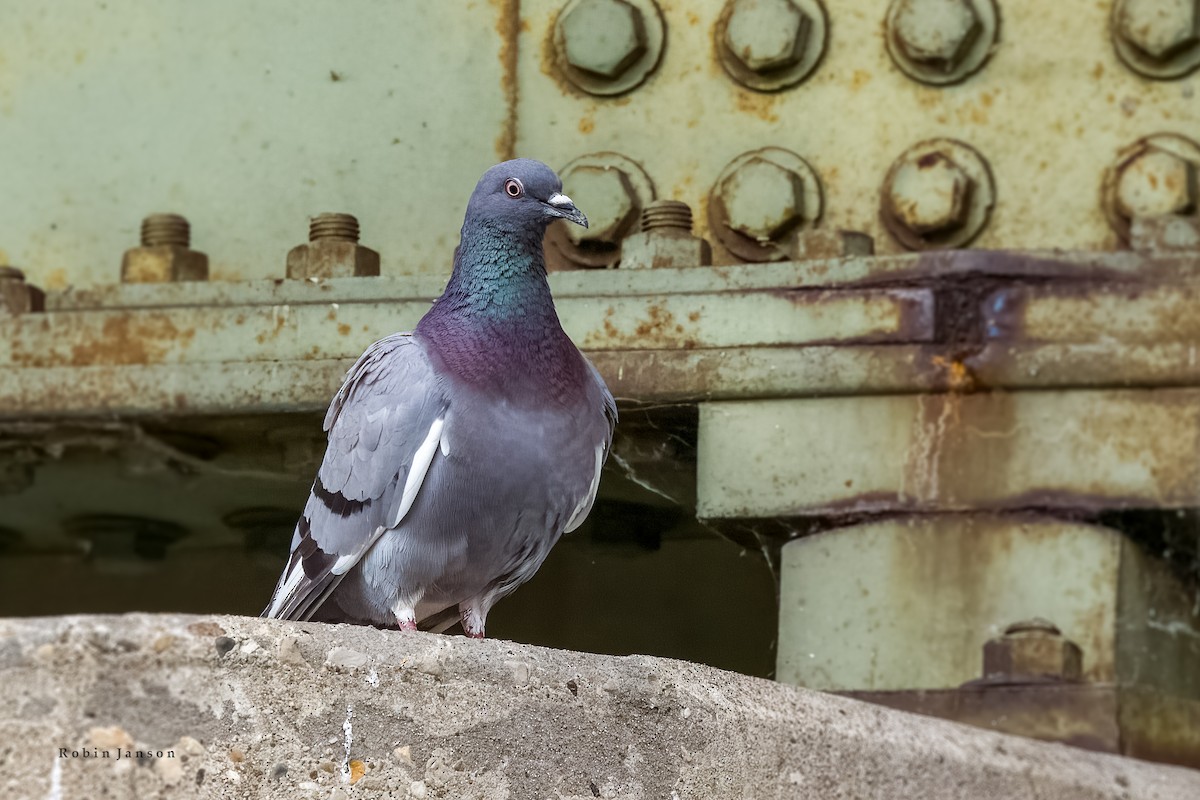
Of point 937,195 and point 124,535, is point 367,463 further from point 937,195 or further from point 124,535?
point 124,535

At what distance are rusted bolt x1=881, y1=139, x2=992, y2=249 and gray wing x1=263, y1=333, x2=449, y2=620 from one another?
1.20m

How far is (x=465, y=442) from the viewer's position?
12.2ft

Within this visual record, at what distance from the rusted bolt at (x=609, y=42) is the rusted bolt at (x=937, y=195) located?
2.10 feet

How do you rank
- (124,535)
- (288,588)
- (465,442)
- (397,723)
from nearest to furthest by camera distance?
1. (397,723)
2. (465,442)
3. (288,588)
4. (124,535)

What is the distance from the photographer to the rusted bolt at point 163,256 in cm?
450

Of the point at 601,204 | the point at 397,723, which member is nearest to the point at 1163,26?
the point at 601,204

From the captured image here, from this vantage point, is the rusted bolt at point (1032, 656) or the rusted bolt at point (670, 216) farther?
the rusted bolt at point (670, 216)

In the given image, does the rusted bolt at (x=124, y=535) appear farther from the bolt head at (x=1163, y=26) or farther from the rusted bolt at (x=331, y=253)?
the bolt head at (x=1163, y=26)

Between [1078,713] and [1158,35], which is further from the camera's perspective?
[1158,35]

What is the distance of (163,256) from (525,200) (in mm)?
1046

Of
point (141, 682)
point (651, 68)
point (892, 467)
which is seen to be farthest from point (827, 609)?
point (141, 682)

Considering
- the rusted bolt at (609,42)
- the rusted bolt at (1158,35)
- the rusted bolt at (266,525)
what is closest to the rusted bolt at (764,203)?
the rusted bolt at (609,42)

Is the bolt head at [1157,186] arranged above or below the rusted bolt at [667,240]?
above

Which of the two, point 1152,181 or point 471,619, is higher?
point 1152,181
